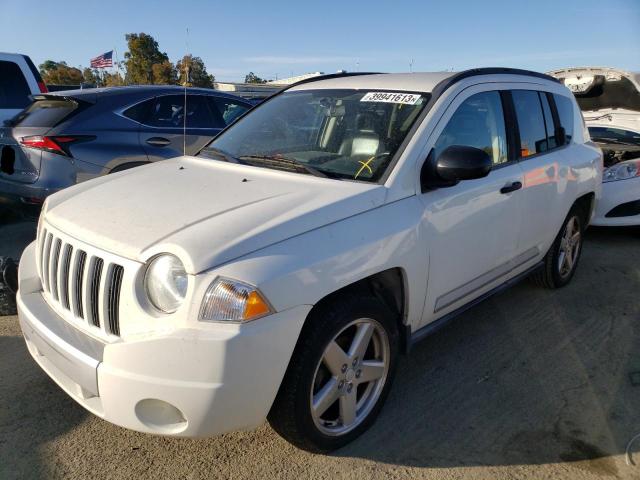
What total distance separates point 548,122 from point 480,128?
1.12 metres

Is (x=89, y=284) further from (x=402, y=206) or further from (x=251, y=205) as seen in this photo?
(x=402, y=206)

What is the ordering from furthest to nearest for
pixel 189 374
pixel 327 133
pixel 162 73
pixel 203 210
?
pixel 162 73 < pixel 327 133 < pixel 203 210 < pixel 189 374

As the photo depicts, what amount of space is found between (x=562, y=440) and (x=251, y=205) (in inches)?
76.9

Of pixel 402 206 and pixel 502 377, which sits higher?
pixel 402 206

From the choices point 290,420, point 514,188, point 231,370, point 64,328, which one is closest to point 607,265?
point 514,188

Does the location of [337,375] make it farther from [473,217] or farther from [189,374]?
[473,217]

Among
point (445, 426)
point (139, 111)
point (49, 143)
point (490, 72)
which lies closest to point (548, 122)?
point (490, 72)

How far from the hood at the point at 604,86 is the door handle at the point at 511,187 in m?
3.85

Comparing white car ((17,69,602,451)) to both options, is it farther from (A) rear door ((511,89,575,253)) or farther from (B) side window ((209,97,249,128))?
(B) side window ((209,97,249,128))

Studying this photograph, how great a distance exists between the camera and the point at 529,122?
376 cm

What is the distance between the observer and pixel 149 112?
17.9 feet

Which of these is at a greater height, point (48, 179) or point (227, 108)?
point (227, 108)

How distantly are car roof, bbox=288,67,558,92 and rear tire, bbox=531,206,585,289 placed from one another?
1.39 m

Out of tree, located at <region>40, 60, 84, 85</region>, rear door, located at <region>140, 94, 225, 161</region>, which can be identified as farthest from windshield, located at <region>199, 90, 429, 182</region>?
tree, located at <region>40, 60, 84, 85</region>
